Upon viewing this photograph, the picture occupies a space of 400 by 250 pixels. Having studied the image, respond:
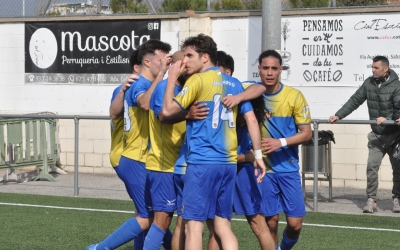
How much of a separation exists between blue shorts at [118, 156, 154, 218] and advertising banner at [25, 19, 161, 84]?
8733mm

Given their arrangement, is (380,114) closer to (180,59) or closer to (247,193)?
(247,193)

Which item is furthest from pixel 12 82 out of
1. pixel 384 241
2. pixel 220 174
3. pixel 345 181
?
pixel 220 174

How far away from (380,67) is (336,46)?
9.89ft

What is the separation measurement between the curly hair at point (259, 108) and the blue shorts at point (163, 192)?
1.00m

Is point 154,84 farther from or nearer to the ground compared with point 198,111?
farther from the ground

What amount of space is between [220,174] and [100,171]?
33.5ft

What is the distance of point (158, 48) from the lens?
24.6 feet

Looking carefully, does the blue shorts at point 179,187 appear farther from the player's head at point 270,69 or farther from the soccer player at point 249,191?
the player's head at point 270,69

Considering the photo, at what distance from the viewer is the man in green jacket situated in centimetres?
1152

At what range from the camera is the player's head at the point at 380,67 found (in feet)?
37.5

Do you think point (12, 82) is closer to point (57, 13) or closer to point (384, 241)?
point (57, 13)

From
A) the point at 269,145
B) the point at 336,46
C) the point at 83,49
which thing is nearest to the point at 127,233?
the point at 269,145

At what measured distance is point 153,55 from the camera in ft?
24.7

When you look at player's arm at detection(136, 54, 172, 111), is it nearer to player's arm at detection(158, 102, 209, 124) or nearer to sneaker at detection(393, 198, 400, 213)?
player's arm at detection(158, 102, 209, 124)
